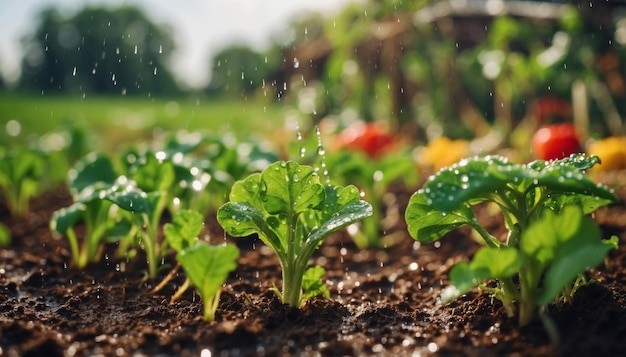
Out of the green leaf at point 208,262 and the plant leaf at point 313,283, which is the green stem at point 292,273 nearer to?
the plant leaf at point 313,283

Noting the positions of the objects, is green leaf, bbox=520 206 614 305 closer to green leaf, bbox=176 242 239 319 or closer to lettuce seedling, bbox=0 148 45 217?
green leaf, bbox=176 242 239 319

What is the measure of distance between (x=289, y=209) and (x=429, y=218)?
42 cm

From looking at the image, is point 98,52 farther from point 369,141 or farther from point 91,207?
point 91,207

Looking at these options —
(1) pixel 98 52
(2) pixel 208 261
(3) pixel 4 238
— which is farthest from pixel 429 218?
(1) pixel 98 52

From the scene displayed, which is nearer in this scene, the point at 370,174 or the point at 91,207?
the point at 91,207

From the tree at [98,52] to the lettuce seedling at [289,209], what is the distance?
4316 cm

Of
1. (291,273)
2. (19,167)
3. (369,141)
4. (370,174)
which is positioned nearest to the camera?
(291,273)

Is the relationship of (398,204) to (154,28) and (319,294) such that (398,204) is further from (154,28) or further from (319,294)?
(154,28)

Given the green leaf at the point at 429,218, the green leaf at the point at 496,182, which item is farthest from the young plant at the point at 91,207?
the green leaf at the point at 496,182

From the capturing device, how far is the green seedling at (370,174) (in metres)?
3.02

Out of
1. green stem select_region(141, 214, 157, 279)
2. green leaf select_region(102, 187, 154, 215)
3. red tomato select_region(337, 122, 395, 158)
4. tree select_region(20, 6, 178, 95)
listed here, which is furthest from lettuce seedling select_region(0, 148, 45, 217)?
tree select_region(20, 6, 178, 95)

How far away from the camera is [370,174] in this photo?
3.10m

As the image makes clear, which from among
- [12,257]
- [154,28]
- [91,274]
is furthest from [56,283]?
[154,28]

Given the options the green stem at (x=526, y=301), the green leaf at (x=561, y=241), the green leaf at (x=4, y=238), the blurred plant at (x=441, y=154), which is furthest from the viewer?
the blurred plant at (x=441, y=154)
